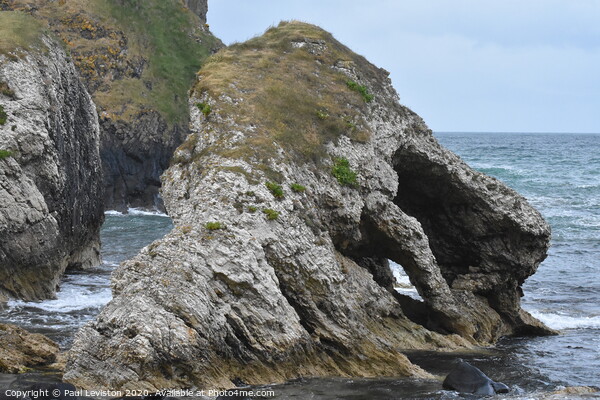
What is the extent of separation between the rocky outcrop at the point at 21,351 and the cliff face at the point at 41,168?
27.7 feet

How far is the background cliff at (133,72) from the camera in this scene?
77688 millimetres

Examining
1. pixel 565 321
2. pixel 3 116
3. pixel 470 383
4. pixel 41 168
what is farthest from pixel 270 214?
pixel 565 321

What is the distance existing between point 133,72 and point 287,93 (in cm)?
6389

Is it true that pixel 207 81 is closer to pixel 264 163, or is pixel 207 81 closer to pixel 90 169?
pixel 264 163

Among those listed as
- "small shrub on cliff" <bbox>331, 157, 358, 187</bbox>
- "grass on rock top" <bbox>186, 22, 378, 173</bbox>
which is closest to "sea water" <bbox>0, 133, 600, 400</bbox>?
"small shrub on cliff" <bbox>331, 157, 358, 187</bbox>

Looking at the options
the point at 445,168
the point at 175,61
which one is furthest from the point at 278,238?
the point at 175,61

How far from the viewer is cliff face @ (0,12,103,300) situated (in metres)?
28.5

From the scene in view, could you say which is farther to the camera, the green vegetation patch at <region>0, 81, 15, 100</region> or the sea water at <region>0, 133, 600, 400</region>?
the green vegetation patch at <region>0, 81, 15, 100</region>

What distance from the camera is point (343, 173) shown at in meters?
24.8

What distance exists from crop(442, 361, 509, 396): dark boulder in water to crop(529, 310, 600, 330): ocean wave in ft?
39.3

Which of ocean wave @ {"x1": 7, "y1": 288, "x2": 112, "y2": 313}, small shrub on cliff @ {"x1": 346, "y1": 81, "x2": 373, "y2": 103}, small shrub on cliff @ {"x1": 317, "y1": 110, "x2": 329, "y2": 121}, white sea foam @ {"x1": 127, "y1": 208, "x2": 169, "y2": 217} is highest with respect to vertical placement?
small shrub on cliff @ {"x1": 346, "y1": 81, "x2": 373, "y2": 103}

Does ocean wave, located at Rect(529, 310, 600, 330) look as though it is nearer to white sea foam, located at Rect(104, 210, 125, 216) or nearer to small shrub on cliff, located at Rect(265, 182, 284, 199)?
small shrub on cliff, located at Rect(265, 182, 284, 199)

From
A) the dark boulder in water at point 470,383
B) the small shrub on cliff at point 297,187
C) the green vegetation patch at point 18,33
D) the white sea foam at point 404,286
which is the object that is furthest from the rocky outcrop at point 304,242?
the green vegetation patch at point 18,33

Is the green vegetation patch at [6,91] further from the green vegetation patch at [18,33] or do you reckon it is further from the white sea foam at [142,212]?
the white sea foam at [142,212]
